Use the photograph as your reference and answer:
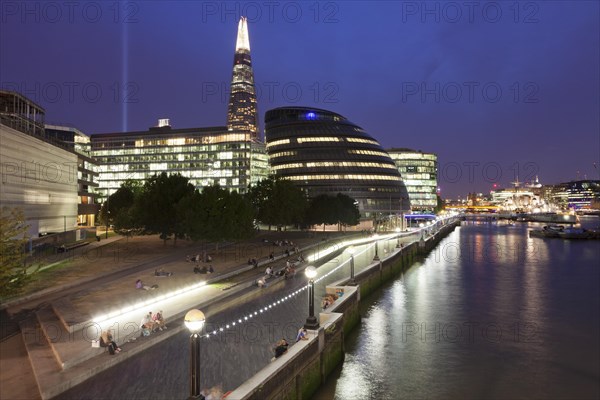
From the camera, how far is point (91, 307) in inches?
902

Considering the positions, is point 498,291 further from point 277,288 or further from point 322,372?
point 322,372

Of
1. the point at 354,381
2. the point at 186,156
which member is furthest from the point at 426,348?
the point at 186,156

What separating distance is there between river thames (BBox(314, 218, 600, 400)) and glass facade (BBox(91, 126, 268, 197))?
93.3 metres

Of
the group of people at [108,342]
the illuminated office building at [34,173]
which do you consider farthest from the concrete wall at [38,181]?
the group of people at [108,342]

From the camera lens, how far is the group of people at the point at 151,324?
19188mm

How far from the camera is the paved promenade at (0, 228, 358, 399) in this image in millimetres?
14930

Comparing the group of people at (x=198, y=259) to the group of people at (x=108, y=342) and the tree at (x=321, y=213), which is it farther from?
the tree at (x=321, y=213)

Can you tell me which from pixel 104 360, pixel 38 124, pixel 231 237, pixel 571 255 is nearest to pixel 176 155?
pixel 38 124

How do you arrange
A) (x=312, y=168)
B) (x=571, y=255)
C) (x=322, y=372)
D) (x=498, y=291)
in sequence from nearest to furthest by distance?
(x=322, y=372) → (x=498, y=291) → (x=571, y=255) → (x=312, y=168)

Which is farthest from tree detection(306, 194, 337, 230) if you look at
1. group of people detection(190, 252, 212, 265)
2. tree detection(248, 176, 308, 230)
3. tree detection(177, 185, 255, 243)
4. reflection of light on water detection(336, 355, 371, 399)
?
reflection of light on water detection(336, 355, 371, 399)

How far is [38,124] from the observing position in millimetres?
55438

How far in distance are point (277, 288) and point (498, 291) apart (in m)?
22.7

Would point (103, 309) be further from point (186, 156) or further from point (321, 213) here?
point (186, 156)

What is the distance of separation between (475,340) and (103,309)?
69.9 ft
